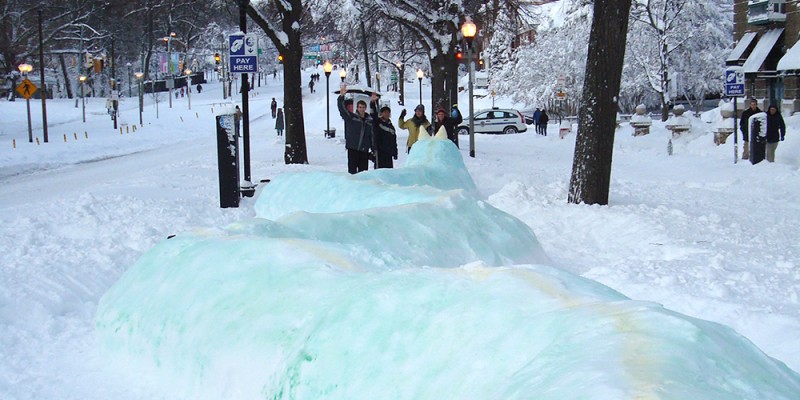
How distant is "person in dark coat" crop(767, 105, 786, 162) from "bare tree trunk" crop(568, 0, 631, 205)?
851cm

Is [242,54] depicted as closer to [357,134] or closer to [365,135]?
[357,134]

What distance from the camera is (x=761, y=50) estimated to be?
94.9ft

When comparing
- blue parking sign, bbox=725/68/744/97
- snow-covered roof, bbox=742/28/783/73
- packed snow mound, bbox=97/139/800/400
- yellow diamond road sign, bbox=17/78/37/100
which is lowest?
packed snow mound, bbox=97/139/800/400

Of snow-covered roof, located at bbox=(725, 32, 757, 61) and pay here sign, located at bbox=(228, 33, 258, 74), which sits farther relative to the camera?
snow-covered roof, located at bbox=(725, 32, 757, 61)

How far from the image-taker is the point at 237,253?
14.8 feet

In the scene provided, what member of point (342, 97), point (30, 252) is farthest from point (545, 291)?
point (342, 97)

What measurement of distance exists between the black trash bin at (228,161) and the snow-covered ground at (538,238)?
21 cm

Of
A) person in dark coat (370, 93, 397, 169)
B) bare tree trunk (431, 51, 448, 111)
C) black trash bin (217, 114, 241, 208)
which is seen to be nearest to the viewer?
black trash bin (217, 114, 241, 208)

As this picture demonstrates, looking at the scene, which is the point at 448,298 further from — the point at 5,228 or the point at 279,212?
the point at 5,228

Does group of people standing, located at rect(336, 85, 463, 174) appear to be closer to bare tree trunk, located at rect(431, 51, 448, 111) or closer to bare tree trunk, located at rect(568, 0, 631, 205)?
bare tree trunk, located at rect(568, 0, 631, 205)

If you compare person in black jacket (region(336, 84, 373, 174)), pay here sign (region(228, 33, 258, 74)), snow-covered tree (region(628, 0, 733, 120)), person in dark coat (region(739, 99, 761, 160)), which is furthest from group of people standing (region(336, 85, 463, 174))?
snow-covered tree (region(628, 0, 733, 120))

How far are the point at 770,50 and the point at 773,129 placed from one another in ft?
38.8

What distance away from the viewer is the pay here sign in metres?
12.6

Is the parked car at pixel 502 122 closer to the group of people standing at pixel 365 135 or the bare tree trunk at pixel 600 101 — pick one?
the group of people standing at pixel 365 135
